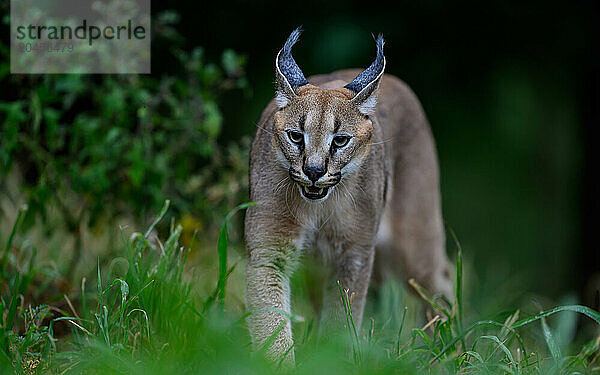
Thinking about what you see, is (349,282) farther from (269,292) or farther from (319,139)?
(319,139)

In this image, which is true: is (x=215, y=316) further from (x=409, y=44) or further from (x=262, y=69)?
(x=409, y=44)

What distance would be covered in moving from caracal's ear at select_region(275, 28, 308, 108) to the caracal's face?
0.13 feet

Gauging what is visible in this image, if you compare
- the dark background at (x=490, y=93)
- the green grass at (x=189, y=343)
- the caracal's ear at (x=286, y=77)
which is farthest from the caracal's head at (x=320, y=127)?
the dark background at (x=490, y=93)

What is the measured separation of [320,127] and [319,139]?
2.6 inches

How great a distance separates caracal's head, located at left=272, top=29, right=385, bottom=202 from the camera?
13.8 feet

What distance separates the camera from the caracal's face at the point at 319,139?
421cm

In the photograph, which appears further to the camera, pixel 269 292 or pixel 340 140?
pixel 269 292

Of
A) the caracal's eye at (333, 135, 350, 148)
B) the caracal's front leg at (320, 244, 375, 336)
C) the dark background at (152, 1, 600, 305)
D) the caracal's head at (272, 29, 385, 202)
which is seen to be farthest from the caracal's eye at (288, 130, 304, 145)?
the dark background at (152, 1, 600, 305)

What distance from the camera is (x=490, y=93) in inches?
389

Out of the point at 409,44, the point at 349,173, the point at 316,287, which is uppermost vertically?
the point at 409,44

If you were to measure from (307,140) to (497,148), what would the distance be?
251 inches

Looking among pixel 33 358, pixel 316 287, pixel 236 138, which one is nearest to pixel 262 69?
pixel 236 138

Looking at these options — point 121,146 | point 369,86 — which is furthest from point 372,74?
point 121,146

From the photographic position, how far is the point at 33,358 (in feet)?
13.5
